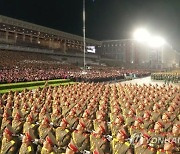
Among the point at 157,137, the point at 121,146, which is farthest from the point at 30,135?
the point at 157,137

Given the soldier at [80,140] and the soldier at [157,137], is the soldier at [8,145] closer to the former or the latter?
the soldier at [80,140]

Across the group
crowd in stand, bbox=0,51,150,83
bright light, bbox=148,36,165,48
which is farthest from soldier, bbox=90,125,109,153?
bright light, bbox=148,36,165,48

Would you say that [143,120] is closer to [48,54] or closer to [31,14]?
[48,54]

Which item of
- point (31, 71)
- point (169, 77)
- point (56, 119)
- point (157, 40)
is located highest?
point (157, 40)

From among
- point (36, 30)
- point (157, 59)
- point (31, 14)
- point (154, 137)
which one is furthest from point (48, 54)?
point (157, 59)

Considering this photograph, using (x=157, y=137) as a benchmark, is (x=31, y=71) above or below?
above

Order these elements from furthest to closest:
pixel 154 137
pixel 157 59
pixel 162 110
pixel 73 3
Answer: pixel 157 59, pixel 73 3, pixel 162 110, pixel 154 137

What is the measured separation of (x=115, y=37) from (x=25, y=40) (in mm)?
58485

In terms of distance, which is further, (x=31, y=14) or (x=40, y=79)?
(x=31, y=14)

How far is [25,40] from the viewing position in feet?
→ 190

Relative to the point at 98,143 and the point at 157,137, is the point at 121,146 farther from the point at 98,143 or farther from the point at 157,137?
the point at 157,137

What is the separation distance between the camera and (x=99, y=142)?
7.50 m

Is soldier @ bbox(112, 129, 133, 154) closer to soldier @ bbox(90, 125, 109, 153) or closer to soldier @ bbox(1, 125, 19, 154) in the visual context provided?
soldier @ bbox(90, 125, 109, 153)

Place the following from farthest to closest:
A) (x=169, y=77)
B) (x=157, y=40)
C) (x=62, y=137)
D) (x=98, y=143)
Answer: (x=157, y=40), (x=169, y=77), (x=62, y=137), (x=98, y=143)
